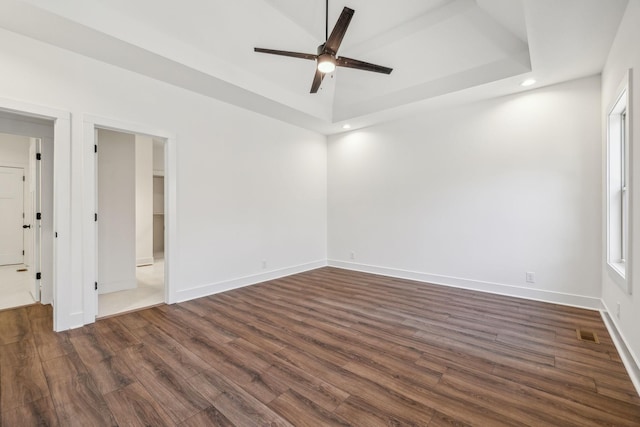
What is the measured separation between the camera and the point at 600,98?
3.39 metres

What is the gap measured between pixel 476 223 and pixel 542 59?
222 cm

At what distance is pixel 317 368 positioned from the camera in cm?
220

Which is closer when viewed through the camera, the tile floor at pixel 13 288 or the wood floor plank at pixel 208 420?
the wood floor plank at pixel 208 420

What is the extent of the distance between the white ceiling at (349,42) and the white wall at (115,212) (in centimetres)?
151

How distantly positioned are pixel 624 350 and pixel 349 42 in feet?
15.0

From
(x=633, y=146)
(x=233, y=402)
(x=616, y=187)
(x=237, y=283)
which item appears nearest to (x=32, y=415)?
(x=233, y=402)

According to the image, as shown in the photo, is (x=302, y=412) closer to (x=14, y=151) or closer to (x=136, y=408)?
(x=136, y=408)

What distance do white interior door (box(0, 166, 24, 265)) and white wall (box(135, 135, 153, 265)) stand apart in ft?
7.49

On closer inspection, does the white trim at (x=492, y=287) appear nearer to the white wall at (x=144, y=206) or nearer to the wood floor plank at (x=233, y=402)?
the wood floor plank at (x=233, y=402)

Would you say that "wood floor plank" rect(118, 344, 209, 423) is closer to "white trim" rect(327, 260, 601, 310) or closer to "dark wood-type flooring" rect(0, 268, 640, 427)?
"dark wood-type flooring" rect(0, 268, 640, 427)

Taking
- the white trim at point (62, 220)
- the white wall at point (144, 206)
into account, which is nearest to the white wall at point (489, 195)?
the white trim at point (62, 220)

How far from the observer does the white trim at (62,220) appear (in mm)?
2883

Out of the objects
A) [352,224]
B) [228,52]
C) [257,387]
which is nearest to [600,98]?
[352,224]

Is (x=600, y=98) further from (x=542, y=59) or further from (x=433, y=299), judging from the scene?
(x=433, y=299)
